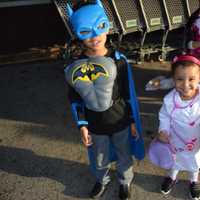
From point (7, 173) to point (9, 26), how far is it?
10.5 ft

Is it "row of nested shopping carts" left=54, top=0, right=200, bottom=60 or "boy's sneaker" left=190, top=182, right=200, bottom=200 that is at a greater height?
"row of nested shopping carts" left=54, top=0, right=200, bottom=60

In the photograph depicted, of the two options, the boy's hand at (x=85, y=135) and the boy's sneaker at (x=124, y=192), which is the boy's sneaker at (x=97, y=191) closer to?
the boy's sneaker at (x=124, y=192)

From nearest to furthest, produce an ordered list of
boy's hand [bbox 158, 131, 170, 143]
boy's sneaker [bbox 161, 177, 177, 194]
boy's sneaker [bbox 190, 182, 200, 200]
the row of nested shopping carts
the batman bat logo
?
the batman bat logo
boy's hand [bbox 158, 131, 170, 143]
boy's sneaker [bbox 190, 182, 200, 200]
boy's sneaker [bbox 161, 177, 177, 194]
the row of nested shopping carts

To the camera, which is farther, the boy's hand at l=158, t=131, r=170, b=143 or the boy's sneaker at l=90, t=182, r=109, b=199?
the boy's sneaker at l=90, t=182, r=109, b=199

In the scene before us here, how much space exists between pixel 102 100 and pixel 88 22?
0.60 m

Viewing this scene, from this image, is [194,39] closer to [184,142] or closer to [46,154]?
[184,142]

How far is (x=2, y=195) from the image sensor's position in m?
3.54

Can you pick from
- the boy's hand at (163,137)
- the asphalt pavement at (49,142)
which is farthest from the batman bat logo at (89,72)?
the asphalt pavement at (49,142)

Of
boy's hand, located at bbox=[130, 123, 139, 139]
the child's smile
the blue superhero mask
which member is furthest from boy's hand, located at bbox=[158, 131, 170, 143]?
the blue superhero mask

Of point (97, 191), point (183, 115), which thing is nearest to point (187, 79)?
point (183, 115)

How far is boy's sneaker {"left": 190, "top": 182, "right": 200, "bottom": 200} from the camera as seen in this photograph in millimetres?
3232

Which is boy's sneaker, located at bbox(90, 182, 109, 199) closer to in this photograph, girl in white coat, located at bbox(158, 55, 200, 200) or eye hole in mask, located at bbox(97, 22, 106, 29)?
girl in white coat, located at bbox(158, 55, 200, 200)

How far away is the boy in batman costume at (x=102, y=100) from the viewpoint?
2.62 meters

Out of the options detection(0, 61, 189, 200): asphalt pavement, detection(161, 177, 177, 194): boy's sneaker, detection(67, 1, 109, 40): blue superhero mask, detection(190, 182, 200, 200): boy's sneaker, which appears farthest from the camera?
detection(0, 61, 189, 200): asphalt pavement
